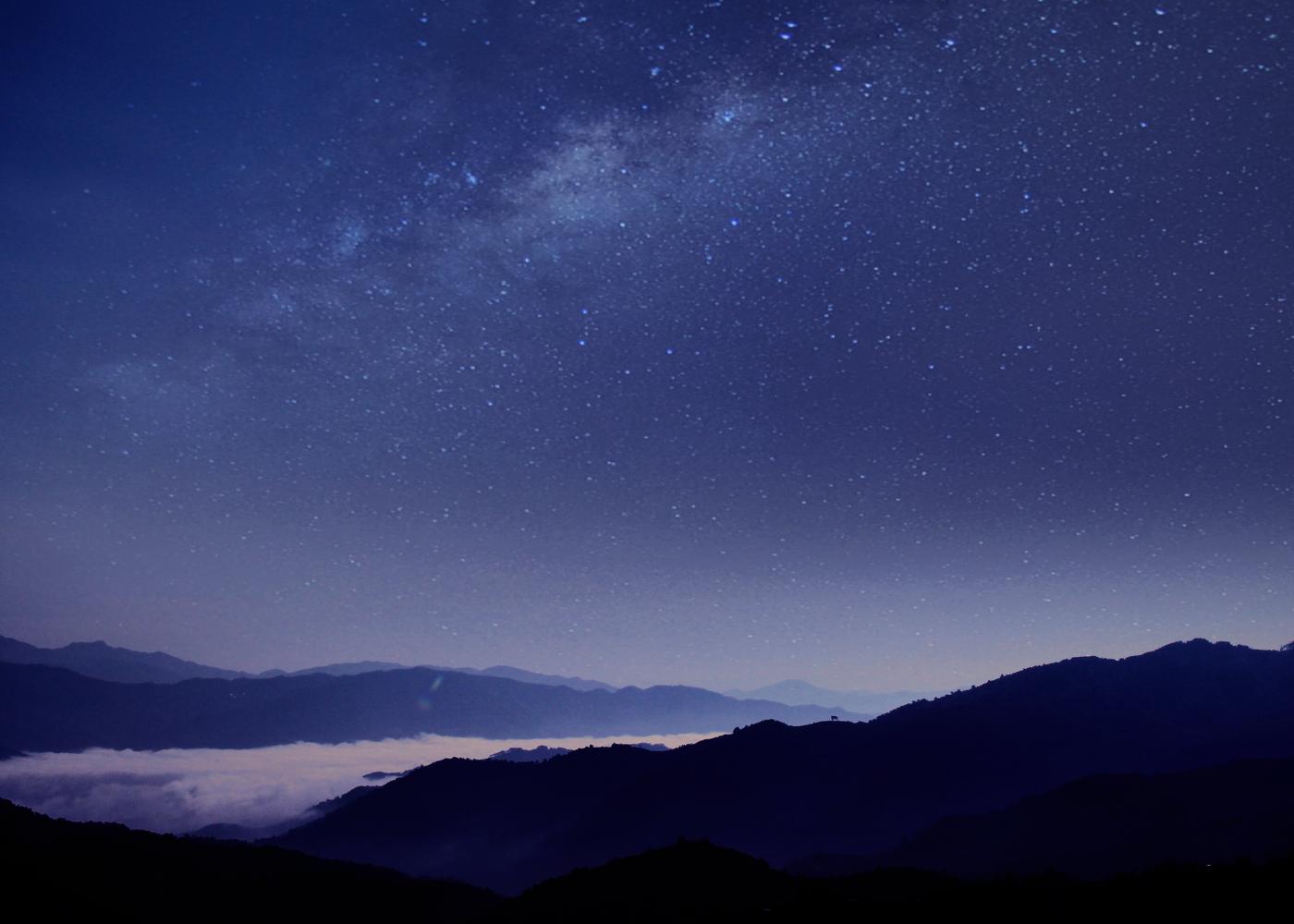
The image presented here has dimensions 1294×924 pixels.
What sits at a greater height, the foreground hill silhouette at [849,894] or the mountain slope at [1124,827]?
the foreground hill silhouette at [849,894]

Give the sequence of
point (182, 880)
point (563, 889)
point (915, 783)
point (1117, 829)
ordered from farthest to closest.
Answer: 1. point (915, 783)
2. point (1117, 829)
3. point (182, 880)
4. point (563, 889)

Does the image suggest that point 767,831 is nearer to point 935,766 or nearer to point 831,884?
point 935,766

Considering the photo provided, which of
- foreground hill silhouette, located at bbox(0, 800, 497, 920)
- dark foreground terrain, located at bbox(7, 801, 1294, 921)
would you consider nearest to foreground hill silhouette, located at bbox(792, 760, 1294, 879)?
dark foreground terrain, located at bbox(7, 801, 1294, 921)

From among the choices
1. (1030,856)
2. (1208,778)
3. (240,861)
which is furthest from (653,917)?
(1208,778)

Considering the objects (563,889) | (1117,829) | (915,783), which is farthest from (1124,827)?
(563,889)

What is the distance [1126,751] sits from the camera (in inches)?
6954

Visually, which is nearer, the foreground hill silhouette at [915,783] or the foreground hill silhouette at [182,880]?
the foreground hill silhouette at [182,880]

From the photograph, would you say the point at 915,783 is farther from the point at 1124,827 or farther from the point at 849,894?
the point at 849,894

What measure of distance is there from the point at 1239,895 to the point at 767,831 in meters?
171

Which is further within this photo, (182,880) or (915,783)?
(915,783)

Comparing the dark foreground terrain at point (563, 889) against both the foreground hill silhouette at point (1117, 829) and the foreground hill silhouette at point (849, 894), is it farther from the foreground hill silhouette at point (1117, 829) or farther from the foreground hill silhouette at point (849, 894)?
the foreground hill silhouette at point (1117, 829)

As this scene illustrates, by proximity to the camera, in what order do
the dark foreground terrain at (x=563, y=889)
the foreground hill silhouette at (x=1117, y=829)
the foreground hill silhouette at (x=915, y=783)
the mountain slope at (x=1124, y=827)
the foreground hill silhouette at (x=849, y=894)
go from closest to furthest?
1. the foreground hill silhouette at (x=849, y=894)
2. the dark foreground terrain at (x=563, y=889)
3. the mountain slope at (x=1124, y=827)
4. the foreground hill silhouette at (x=1117, y=829)
5. the foreground hill silhouette at (x=915, y=783)

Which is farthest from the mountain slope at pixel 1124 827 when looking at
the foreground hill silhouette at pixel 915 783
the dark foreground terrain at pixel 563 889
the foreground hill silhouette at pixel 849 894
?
the foreground hill silhouette at pixel 915 783

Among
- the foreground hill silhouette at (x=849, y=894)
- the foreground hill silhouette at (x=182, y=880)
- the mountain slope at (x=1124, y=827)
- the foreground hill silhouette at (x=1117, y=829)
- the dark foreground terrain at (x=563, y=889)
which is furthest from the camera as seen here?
the foreground hill silhouette at (x=1117, y=829)
